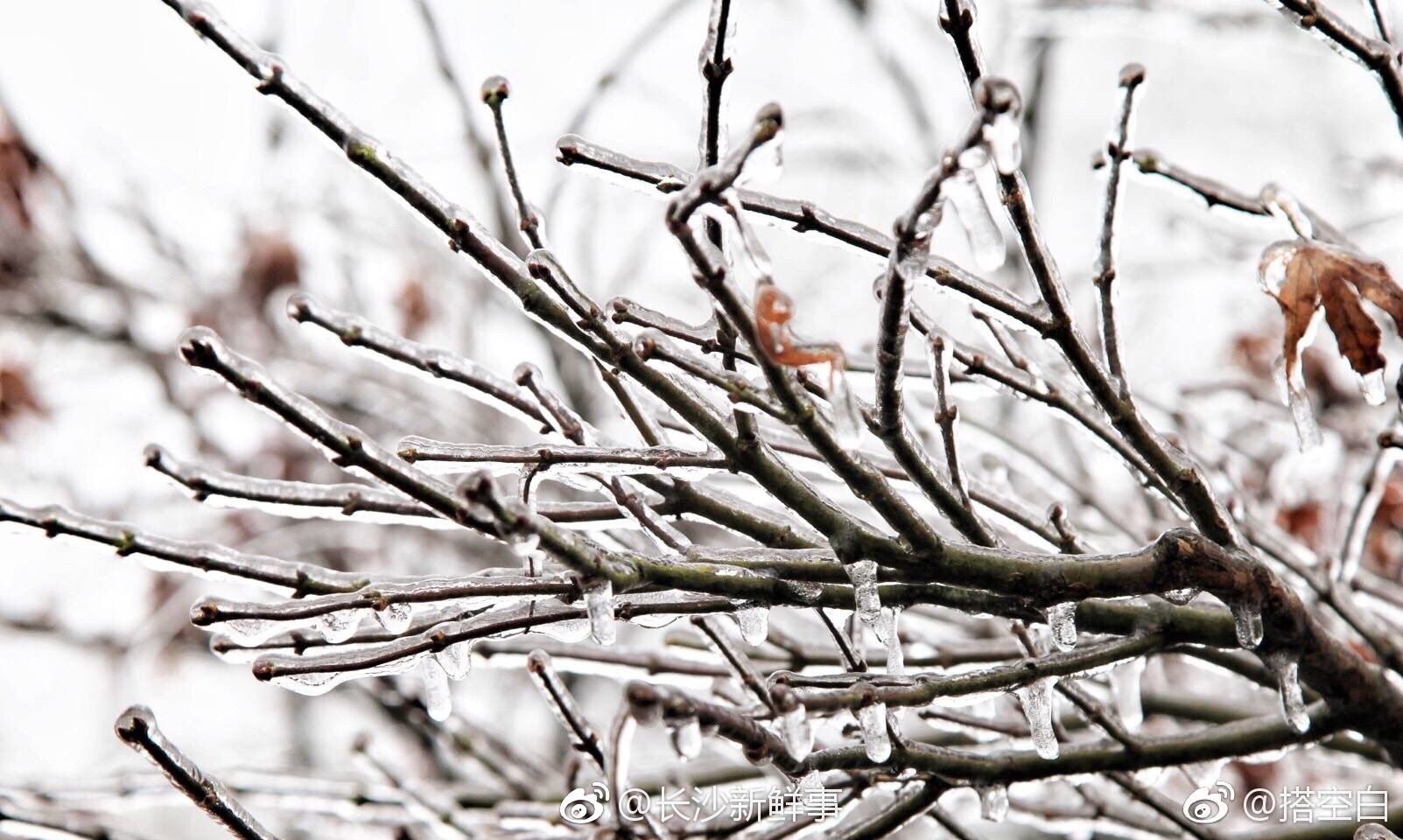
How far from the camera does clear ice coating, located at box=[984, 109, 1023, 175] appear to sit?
79cm

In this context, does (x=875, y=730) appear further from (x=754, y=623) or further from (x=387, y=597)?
(x=387, y=597)

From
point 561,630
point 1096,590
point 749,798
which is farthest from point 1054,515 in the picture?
point 749,798

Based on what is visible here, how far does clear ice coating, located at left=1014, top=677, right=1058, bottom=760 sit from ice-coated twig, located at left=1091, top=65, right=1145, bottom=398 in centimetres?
36

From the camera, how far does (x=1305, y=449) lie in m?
1.23

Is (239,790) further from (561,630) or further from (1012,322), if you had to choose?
(1012,322)

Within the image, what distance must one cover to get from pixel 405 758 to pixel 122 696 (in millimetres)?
1405

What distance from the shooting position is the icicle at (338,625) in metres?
1.13

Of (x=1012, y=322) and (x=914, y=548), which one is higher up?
(x=1012, y=322)

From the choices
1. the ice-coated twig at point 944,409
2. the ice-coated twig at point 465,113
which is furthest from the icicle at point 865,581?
the ice-coated twig at point 465,113

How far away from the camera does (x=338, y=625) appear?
1.15 meters

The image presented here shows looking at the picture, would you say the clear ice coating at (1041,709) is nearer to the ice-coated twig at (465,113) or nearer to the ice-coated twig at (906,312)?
the ice-coated twig at (906,312)

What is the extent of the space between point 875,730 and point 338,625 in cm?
59

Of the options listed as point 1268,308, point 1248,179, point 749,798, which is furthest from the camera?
point 1248,179

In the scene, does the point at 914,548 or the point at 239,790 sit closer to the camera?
the point at 914,548
